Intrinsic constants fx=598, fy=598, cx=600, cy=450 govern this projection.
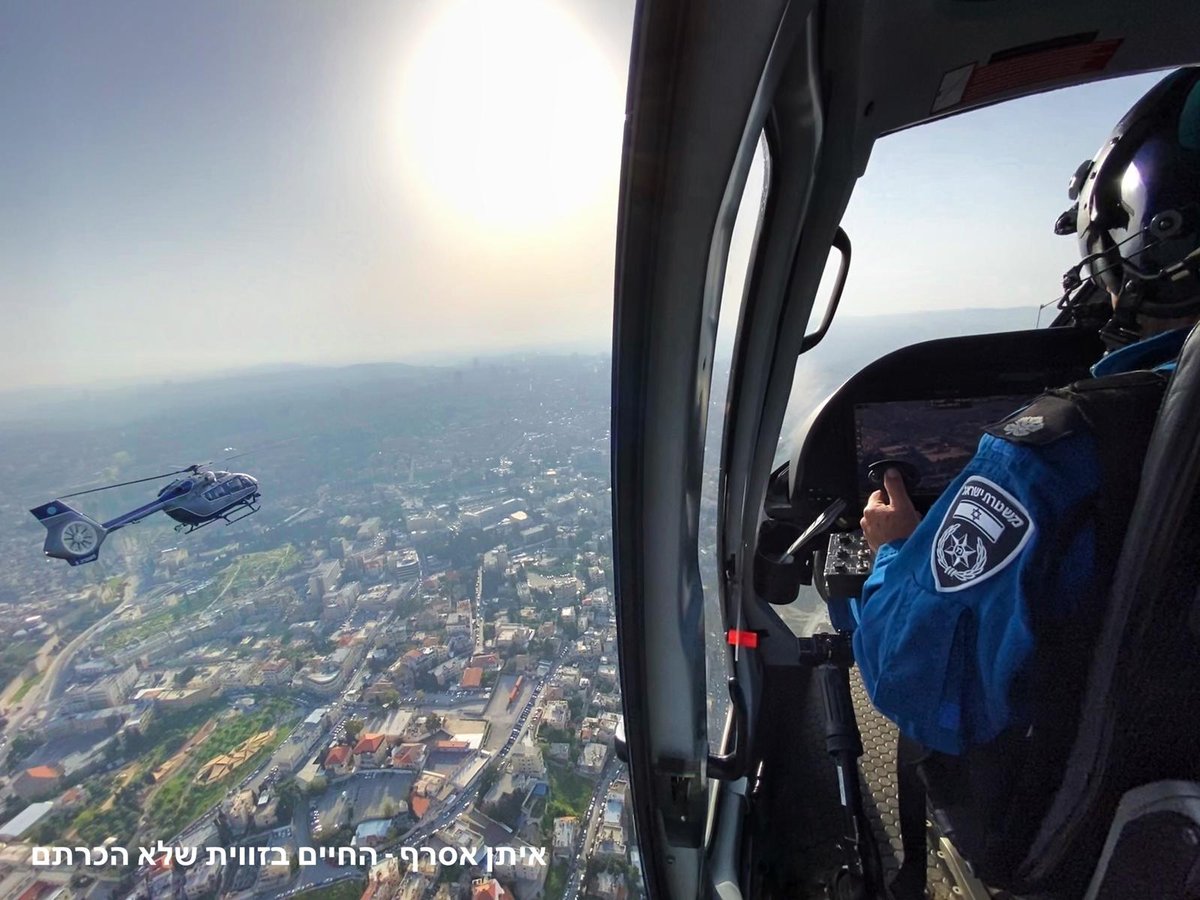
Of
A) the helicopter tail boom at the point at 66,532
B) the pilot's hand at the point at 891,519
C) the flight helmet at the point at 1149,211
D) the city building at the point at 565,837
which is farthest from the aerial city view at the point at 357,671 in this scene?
the flight helmet at the point at 1149,211

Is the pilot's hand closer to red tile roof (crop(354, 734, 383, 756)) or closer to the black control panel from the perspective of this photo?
the black control panel

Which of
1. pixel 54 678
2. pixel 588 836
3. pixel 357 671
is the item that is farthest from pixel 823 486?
pixel 54 678

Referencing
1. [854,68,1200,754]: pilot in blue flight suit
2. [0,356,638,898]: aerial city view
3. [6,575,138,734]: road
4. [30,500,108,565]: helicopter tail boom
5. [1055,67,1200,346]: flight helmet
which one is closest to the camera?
[854,68,1200,754]: pilot in blue flight suit

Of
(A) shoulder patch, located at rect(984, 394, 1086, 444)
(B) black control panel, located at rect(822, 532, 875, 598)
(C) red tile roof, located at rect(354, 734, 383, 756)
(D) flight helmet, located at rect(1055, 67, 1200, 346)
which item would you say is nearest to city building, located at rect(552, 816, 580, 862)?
(C) red tile roof, located at rect(354, 734, 383, 756)

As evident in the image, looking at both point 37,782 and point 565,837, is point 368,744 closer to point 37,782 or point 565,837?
point 565,837

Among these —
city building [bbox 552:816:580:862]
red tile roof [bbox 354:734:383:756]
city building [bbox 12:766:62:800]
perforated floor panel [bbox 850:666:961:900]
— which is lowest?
city building [bbox 552:816:580:862]

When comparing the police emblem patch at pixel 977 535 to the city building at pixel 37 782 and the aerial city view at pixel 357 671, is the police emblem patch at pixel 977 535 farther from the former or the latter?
the city building at pixel 37 782

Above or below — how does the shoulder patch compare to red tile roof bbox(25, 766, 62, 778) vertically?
above
